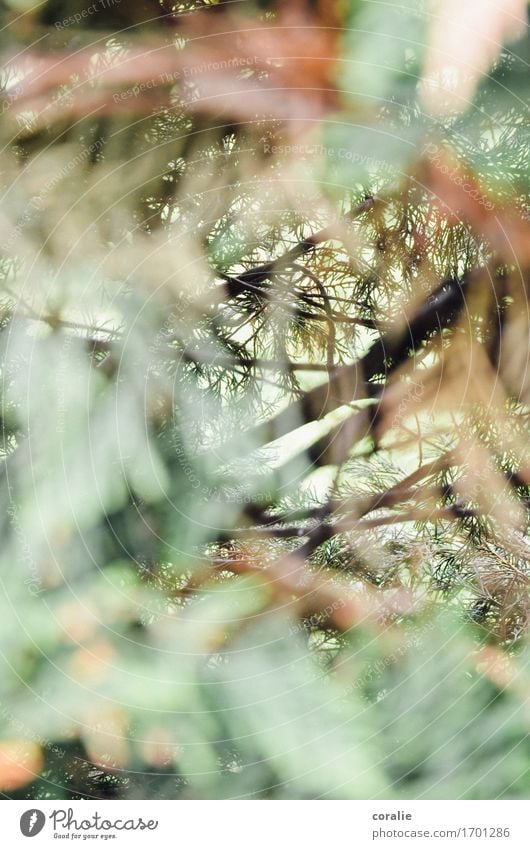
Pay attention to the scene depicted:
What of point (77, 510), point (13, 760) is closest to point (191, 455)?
point (77, 510)

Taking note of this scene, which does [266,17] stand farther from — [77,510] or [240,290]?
[77,510]

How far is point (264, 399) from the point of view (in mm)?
271

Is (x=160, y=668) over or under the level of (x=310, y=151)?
under

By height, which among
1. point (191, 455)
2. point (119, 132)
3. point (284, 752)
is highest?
point (119, 132)

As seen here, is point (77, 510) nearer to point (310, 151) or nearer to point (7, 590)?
point (7, 590)

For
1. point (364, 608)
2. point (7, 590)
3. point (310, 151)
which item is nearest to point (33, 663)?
point (7, 590)

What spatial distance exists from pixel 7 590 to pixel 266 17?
0.90 feet

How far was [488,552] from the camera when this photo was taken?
0.28m

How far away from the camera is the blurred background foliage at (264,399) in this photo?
0.26m

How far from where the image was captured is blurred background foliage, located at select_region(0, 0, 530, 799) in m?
0.26

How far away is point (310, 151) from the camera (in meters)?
0.27
